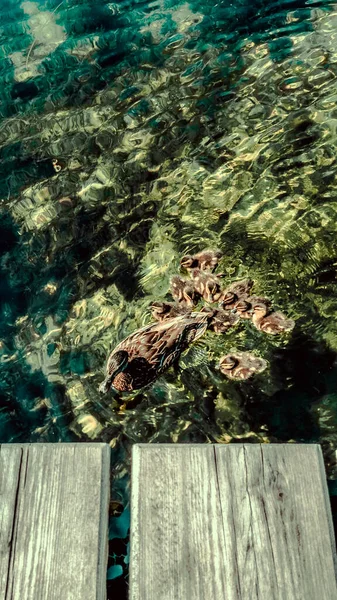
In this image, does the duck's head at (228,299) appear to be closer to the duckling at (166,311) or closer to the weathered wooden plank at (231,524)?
the duckling at (166,311)

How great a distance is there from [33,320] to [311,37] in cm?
484

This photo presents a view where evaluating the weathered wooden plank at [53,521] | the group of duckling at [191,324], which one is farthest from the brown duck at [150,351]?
the weathered wooden plank at [53,521]

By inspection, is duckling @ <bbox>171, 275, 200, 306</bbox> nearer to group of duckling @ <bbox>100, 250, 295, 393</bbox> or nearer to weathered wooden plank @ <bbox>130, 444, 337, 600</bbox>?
group of duckling @ <bbox>100, 250, 295, 393</bbox>

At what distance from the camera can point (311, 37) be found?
7531 millimetres

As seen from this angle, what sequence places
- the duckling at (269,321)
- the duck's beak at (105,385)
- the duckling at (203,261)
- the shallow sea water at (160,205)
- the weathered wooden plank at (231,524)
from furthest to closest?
1. the duckling at (203,261)
2. the duckling at (269,321)
3. the shallow sea water at (160,205)
4. the duck's beak at (105,385)
5. the weathered wooden plank at (231,524)

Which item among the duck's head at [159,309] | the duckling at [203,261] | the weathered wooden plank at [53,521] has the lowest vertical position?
the duck's head at [159,309]

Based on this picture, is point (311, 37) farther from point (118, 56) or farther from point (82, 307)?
point (82, 307)

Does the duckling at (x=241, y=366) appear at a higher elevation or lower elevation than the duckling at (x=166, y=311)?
lower

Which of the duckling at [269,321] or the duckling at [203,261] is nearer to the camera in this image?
the duckling at [269,321]

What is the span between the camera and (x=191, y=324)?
5.04m

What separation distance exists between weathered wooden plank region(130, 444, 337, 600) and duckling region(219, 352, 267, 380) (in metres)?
1.68

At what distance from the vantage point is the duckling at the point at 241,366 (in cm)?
493

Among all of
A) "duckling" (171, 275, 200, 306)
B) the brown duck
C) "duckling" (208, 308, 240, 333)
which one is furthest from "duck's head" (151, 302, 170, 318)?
"duckling" (208, 308, 240, 333)

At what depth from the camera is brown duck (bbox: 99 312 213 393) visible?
4773mm
